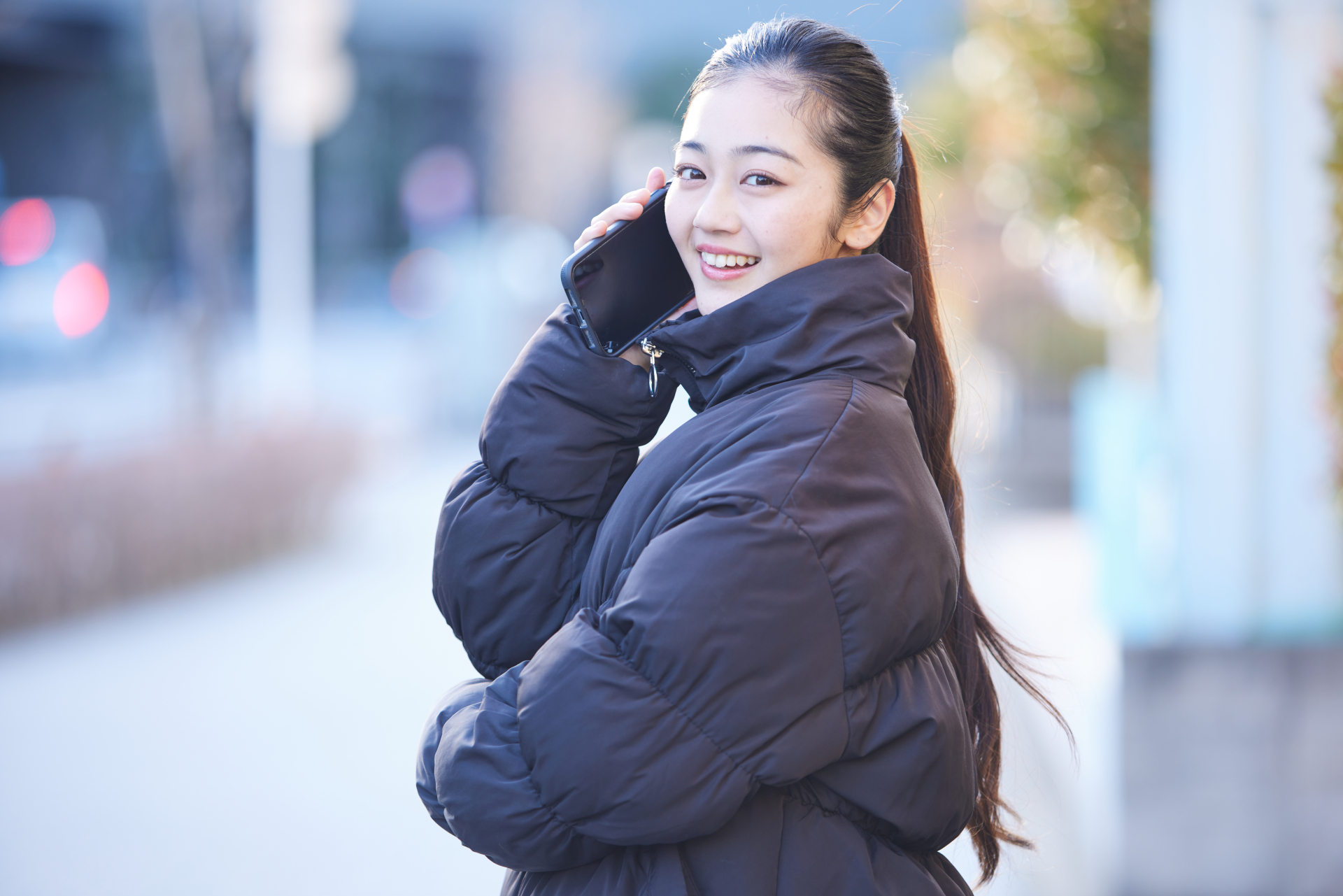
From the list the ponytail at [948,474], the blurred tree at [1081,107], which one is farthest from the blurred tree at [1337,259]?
the ponytail at [948,474]

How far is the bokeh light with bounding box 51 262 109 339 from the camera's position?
54.2 ft

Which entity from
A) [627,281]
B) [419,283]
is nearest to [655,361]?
[627,281]

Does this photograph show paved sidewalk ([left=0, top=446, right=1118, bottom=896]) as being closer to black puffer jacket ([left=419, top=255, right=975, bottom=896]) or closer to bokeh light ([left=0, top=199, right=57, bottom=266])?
black puffer jacket ([left=419, top=255, right=975, bottom=896])

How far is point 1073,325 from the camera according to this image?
10406 millimetres

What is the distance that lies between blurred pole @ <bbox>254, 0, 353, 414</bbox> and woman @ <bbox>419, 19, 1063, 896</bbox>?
26.2 feet

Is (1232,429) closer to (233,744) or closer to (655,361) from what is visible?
(655,361)

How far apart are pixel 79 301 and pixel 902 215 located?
1714 cm

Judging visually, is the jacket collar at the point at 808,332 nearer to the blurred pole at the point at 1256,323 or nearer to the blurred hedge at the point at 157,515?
the blurred pole at the point at 1256,323

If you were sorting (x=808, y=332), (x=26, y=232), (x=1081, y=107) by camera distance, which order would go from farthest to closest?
1. (x=26, y=232)
2. (x=1081, y=107)
3. (x=808, y=332)

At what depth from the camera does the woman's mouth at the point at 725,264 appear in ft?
5.12

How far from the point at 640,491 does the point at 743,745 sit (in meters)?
0.32

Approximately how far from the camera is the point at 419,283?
27.9 m

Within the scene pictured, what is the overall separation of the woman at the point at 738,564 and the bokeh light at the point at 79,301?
54.9 ft

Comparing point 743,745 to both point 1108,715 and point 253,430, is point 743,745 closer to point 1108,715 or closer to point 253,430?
point 1108,715
